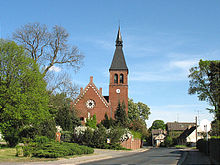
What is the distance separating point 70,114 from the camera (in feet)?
142

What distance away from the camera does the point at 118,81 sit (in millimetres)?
54344

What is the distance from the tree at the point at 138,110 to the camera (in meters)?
73.1

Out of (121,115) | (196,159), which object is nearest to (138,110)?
(121,115)

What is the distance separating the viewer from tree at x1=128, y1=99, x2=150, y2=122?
7306 cm

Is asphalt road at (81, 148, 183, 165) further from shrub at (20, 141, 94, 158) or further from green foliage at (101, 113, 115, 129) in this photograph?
green foliage at (101, 113, 115, 129)

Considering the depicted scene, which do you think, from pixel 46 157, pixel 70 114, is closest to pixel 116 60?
pixel 70 114

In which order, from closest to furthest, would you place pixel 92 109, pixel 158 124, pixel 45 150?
1. pixel 45 150
2. pixel 92 109
3. pixel 158 124

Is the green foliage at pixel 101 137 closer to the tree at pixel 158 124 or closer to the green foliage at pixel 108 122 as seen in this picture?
the green foliage at pixel 108 122

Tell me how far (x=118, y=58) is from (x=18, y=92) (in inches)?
1314

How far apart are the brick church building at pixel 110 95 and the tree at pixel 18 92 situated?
70.4 ft

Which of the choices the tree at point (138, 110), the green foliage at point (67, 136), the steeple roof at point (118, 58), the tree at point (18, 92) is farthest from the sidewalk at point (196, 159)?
the tree at point (138, 110)

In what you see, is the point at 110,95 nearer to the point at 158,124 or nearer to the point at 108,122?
the point at 108,122

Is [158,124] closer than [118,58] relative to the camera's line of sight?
No

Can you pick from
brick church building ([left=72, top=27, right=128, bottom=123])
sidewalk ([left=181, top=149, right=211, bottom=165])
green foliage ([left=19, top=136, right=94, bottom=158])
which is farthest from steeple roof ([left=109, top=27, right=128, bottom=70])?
green foliage ([left=19, top=136, right=94, bottom=158])
